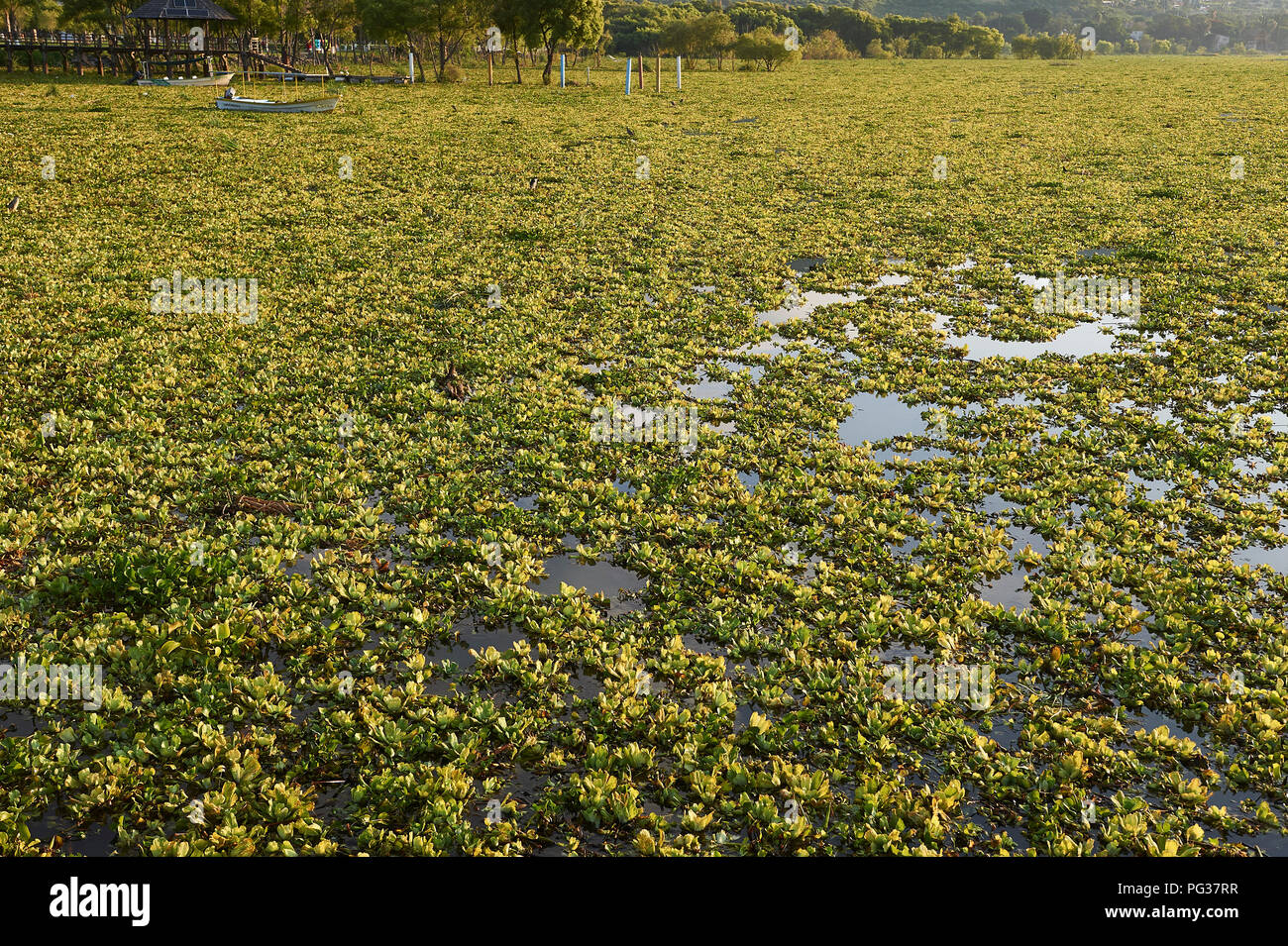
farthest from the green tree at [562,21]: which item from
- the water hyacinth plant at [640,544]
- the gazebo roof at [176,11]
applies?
the water hyacinth plant at [640,544]

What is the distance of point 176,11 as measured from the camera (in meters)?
50.8

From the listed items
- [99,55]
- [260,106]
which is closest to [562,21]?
[260,106]

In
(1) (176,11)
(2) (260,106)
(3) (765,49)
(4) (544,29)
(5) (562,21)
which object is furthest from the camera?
(3) (765,49)

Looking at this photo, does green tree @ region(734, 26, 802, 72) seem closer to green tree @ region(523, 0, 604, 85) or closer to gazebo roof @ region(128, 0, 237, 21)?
green tree @ region(523, 0, 604, 85)

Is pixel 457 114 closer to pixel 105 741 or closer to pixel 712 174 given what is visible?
pixel 712 174

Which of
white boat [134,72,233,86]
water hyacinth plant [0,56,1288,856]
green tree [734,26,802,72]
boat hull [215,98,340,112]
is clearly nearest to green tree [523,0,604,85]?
boat hull [215,98,340,112]

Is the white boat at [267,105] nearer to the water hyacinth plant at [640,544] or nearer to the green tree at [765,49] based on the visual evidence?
the water hyacinth plant at [640,544]

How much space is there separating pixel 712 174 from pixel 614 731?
91.0ft

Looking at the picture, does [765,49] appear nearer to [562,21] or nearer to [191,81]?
[562,21]

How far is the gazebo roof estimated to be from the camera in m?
50.5

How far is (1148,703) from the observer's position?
6.80 metres

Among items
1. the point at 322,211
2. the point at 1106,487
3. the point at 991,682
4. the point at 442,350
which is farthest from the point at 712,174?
the point at 991,682

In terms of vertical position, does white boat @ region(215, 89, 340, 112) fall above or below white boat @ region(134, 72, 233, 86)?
below

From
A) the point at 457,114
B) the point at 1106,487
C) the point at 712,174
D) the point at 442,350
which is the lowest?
the point at 1106,487
